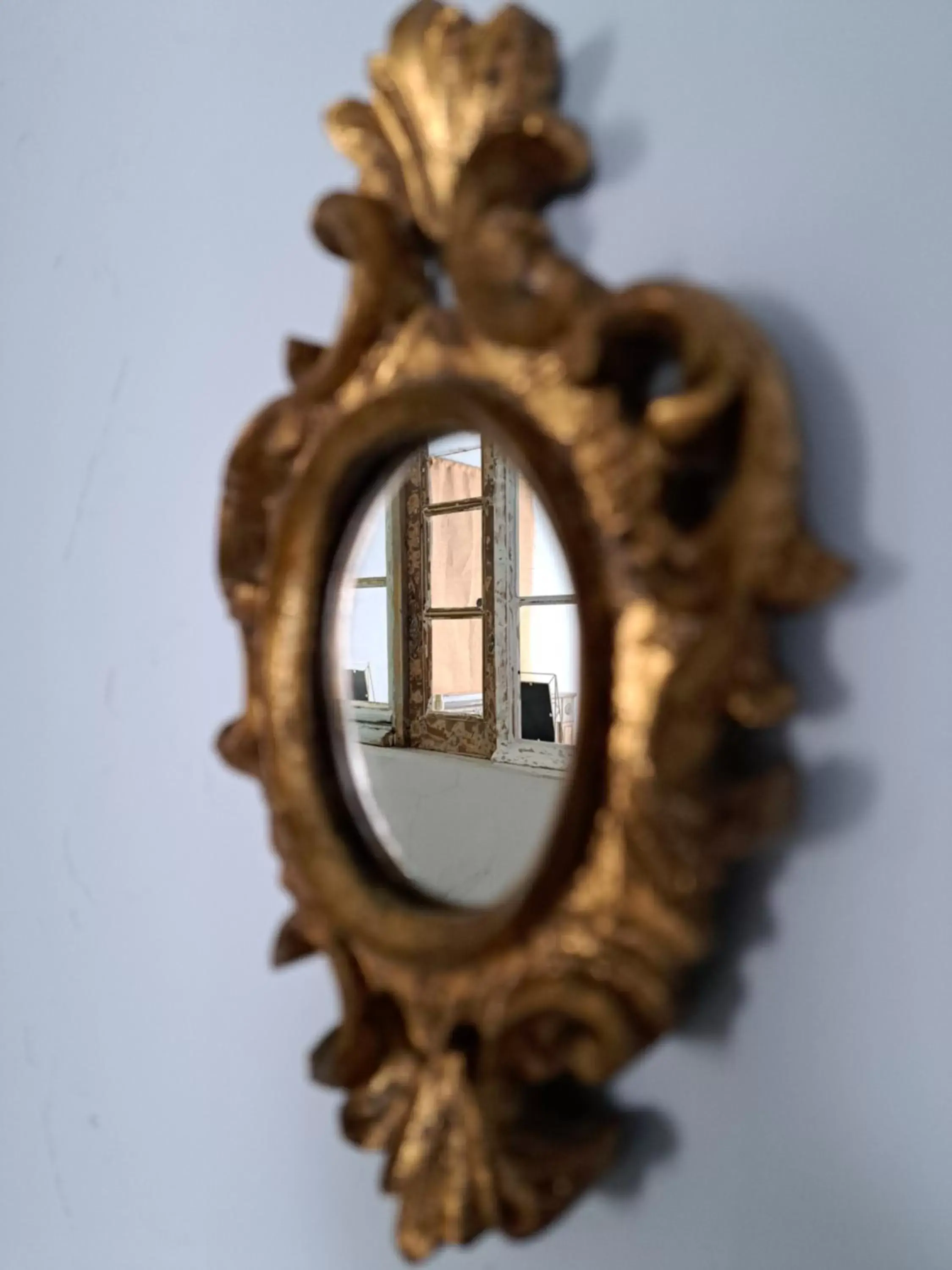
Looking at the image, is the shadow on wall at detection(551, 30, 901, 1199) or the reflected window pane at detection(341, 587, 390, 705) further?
the reflected window pane at detection(341, 587, 390, 705)

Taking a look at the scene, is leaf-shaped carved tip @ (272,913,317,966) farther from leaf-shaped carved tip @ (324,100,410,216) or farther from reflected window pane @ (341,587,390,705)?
leaf-shaped carved tip @ (324,100,410,216)

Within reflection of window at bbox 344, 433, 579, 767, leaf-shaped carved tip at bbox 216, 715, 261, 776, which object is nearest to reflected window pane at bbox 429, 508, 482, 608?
reflection of window at bbox 344, 433, 579, 767

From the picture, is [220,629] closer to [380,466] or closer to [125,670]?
[125,670]

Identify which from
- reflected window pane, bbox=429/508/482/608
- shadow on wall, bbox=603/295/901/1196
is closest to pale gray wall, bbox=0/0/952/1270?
shadow on wall, bbox=603/295/901/1196

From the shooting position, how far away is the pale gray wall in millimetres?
304

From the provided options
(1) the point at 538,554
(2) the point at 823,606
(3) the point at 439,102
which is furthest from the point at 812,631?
(3) the point at 439,102

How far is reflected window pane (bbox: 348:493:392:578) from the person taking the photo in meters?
0.41

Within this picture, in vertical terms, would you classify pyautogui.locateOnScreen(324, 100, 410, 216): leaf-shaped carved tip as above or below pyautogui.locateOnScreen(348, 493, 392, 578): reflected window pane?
above

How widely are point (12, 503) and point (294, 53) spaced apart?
1.28ft

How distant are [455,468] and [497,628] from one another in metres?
0.07

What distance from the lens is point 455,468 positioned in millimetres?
417

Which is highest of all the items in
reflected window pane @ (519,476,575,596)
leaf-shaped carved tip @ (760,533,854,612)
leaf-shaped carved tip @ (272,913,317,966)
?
reflected window pane @ (519,476,575,596)

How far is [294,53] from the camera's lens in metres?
0.50

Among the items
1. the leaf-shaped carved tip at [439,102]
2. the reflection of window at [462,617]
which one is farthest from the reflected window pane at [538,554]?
the leaf-shaped carved tip at [439,102]
